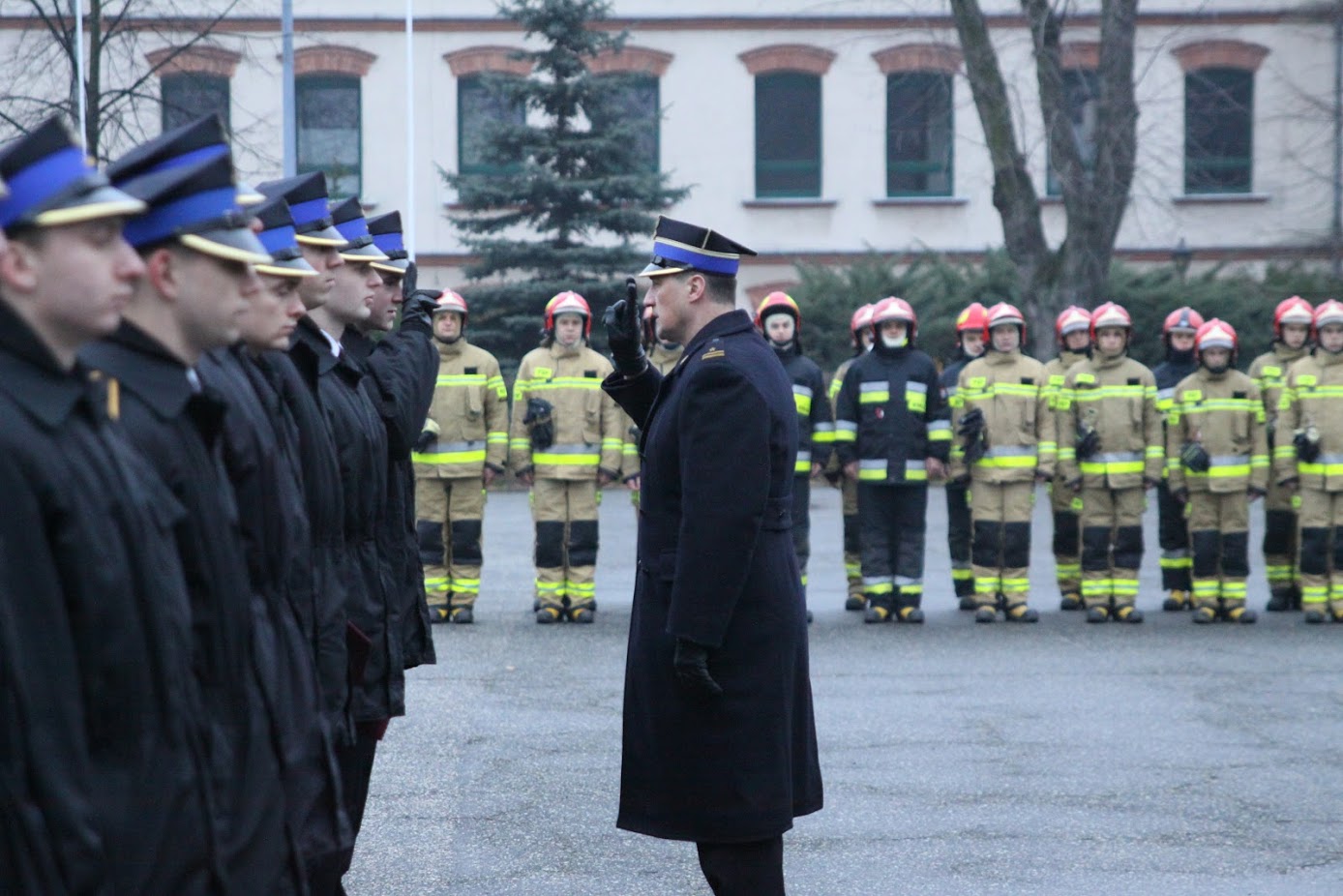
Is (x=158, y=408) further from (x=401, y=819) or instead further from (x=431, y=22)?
(x=431, y=22)

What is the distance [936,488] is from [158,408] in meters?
26.4

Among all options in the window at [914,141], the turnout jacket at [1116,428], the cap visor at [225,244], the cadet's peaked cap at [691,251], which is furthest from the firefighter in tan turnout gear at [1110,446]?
the window at [914,141]

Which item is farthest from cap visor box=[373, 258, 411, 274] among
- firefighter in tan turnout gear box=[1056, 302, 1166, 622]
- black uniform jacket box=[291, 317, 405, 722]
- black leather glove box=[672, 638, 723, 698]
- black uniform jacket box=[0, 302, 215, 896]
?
firefighter in tan turnout gear box=[1056, 302, 1166, 622]

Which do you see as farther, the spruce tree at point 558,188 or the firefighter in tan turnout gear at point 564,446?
the spruce tree at point 558,188

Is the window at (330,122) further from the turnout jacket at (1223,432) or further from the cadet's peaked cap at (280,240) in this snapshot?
the cadet's peaked cap at (280,240)

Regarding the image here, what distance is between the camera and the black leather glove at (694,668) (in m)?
5.46

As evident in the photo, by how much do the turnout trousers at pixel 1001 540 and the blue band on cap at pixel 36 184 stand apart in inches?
474

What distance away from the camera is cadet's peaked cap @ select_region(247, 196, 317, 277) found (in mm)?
4766

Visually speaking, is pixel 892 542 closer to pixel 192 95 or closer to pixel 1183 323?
pixel 1183 323

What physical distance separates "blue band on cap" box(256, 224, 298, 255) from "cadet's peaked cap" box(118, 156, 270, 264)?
1.04 metres

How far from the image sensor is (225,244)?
3.69 meters

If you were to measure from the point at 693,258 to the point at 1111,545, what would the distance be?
32.4 ft

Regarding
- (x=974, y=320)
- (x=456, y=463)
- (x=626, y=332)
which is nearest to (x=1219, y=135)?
(x=974, y=320)

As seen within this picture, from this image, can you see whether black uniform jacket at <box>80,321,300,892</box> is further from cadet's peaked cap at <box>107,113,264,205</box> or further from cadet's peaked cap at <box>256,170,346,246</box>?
cadet's peaked cap at <box>256,170,346,246</box>
